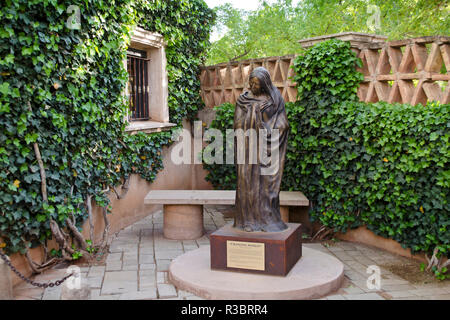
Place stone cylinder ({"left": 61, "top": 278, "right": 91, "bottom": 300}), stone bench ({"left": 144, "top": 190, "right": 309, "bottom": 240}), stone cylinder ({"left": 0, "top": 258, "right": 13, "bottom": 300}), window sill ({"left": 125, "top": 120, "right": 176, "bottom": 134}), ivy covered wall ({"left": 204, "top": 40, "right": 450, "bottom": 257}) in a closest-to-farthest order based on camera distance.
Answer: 1. stone cylinder ({"left": 61, "top": 278, "right": 91, "bottom": 300})
2. stone cylinder ({"left": 0, "top": 258, "right": 13, "bottom": 300})
3. ivy covered wall ({"left": 204, "top": 40, "right": 450, "bottom": 257})
4. stone bench ({"left": 144, "top": 190, "right": 309, "bottom": 240})
5. window sill ({"left": 125, "top": 120, "right": 176, "bottom": 134})

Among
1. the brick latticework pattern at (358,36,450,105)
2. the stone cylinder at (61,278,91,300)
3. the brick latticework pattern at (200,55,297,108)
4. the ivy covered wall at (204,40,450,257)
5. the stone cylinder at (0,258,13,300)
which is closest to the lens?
the stone cylinder at (61,278,91,300)

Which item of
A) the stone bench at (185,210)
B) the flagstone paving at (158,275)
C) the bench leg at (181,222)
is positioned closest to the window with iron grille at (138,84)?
the stone bench at (185,210)

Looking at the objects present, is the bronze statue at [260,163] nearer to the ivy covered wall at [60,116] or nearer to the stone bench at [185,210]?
the stone bench at [185,210]

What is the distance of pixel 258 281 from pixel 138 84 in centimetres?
482

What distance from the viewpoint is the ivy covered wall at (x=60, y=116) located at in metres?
4.21

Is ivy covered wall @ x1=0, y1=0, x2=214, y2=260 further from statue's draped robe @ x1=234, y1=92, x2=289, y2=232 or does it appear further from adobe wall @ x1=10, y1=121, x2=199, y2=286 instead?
statue's draped robe @ x1=234, y1=92, x2=289, y2=232

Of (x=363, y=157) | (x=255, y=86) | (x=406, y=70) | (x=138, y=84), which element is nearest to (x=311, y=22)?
(x=138, y=84)

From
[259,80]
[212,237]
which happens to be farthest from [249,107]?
[212,237]

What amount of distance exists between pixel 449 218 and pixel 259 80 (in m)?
2.67

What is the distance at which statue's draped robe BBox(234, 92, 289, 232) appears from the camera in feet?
14.7

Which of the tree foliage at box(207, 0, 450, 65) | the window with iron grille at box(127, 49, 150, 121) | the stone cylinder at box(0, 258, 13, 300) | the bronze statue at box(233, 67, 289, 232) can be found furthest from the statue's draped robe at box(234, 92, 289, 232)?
the tree foliage at box(207, 0, 450, 65)

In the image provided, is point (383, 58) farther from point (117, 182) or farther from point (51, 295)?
point (51, 295)

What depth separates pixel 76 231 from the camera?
5.15m

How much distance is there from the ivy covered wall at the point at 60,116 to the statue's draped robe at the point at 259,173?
212cm
